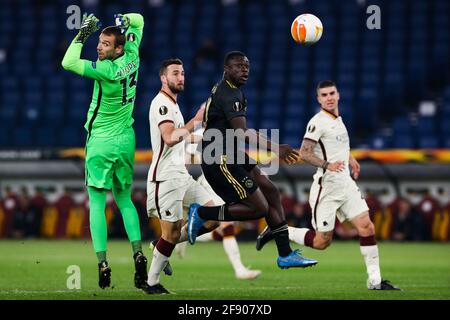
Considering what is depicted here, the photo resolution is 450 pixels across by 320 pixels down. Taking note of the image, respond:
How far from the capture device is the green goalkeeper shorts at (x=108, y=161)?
10.3 metres

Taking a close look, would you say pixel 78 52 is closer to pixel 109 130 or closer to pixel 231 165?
pixel 109 130

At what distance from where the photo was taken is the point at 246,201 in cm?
1029

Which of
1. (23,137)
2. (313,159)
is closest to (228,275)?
(313,159)

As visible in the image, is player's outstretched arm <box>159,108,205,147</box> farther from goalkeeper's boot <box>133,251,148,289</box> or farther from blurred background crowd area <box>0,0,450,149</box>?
blurred background crowd area <box>0,0,450,149</box>

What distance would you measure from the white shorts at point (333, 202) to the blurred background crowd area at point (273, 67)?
13.6 meters

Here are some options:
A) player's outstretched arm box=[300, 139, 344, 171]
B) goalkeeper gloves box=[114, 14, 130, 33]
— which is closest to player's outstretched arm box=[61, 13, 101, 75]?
goalkeeper gloves box=[114, 14, 130, 33]

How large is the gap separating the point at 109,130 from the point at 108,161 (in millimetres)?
331

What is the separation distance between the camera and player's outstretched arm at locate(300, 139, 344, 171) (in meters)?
11.7

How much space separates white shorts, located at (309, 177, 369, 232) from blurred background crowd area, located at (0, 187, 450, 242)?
38.2 ft

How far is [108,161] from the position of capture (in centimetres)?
1038

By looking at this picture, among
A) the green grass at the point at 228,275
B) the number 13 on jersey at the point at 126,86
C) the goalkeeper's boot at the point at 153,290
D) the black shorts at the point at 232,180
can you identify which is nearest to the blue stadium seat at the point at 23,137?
the green grass at the point at 228,275

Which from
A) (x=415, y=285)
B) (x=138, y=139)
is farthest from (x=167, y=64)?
(x=138, y=139)

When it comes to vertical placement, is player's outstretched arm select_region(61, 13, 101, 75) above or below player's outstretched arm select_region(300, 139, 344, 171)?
above

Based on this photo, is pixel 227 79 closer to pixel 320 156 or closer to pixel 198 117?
pixel 198 117
